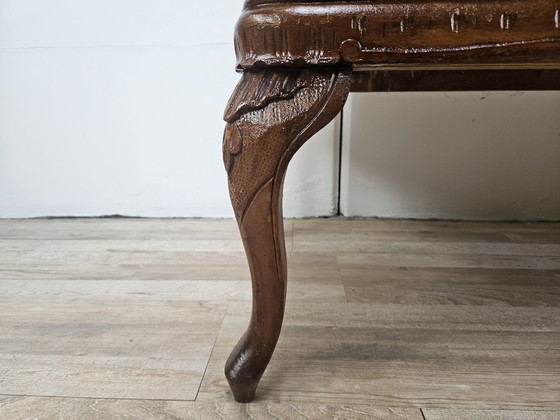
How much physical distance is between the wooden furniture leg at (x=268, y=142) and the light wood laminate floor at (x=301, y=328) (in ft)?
0.49

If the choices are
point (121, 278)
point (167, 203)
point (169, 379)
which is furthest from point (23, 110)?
point (169, 379)

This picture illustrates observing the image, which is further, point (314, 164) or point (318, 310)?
point (314, 164)

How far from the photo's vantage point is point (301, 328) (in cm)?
61

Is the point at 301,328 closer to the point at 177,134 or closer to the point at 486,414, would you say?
the point at 486,414

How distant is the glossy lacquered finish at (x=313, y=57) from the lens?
0.32 metres

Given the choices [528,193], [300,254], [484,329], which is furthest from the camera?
[528,193]

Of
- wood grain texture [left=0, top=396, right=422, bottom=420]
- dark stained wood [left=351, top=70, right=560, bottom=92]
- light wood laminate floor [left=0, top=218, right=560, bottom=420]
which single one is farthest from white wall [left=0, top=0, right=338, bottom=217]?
wood grain texture [left=0, top=396, right=422, bottom=420]

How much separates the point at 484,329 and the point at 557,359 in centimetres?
10

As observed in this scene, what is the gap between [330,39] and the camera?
335 mm

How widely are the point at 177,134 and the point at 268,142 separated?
39.1 inches

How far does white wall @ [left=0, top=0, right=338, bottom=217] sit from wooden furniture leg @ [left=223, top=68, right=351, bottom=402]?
0.89 meters

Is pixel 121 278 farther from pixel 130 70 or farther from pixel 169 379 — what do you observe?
pixel 130 70


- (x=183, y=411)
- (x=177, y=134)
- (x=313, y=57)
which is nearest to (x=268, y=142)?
(x=313, y=57)

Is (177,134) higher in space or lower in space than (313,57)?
lower
